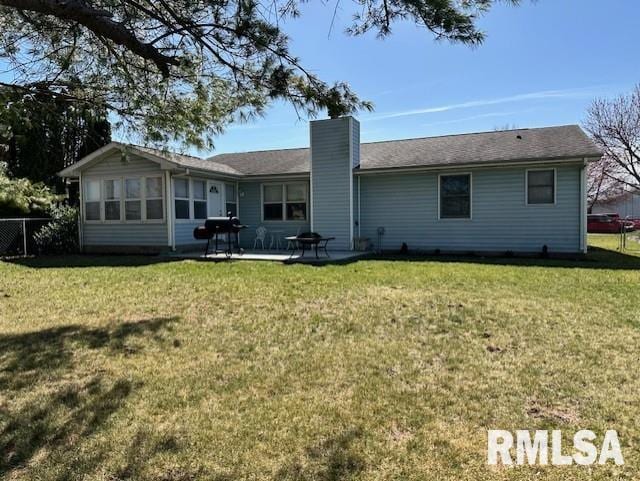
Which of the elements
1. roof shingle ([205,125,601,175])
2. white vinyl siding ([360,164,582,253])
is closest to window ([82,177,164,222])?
roof shingle ([205,125,601,175])

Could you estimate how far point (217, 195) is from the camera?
15.4 meters

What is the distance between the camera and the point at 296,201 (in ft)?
50.6

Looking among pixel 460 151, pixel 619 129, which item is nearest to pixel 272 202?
pixel 460 151

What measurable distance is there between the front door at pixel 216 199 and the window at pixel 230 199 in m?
0.24

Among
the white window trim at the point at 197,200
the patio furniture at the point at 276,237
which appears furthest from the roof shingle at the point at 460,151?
the patio furniture at the point at 276,237

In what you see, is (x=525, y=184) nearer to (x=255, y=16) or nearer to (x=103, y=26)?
(x=255, y=16)

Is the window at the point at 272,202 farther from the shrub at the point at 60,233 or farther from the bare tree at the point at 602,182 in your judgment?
the bare tree at the point at 602,182

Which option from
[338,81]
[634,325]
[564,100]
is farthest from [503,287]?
[564,100]

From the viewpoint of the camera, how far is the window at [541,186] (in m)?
12.3

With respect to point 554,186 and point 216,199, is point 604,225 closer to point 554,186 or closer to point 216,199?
point 554,186

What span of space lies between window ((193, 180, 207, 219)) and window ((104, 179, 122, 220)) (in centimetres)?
239

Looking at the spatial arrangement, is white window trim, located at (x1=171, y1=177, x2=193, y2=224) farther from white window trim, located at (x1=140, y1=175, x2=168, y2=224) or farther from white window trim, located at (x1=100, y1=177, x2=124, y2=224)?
white window trim, located at (x1=100, y1=177, x2=124, y2=224)

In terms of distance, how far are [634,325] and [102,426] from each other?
5290 mm

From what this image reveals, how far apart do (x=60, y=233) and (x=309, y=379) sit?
47.4ft
